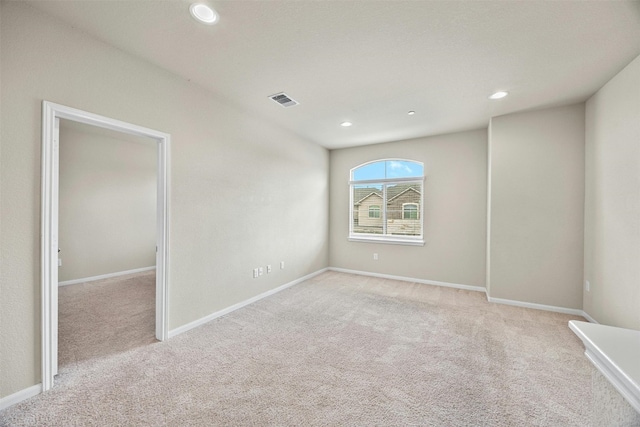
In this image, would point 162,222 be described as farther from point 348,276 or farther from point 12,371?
point 348,276

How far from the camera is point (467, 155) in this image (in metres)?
4.32

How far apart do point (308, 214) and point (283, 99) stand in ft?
7.55

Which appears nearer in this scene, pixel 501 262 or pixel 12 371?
pixel 12 371

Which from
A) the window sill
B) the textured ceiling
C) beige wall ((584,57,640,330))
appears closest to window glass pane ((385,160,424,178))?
the window sill

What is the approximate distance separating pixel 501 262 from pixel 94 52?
5.17 metres

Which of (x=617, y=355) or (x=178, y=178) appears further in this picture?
(x=178, y=178)

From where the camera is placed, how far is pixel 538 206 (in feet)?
11.2

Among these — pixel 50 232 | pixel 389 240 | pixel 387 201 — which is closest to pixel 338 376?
pixel 50 232

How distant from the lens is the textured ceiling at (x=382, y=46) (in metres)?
1.72

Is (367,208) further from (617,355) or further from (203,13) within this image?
(617,355)

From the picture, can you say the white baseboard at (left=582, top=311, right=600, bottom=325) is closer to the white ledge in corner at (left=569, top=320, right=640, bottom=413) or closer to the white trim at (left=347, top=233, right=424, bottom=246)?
the white trim at (left=347, top=233, right=424, bottom=246)

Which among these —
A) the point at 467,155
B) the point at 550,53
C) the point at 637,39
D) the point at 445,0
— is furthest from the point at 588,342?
the point at 467,155

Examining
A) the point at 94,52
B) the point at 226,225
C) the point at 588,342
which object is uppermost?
the point at 94,52

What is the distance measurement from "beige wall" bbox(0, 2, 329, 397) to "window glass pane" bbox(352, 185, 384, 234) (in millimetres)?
823
